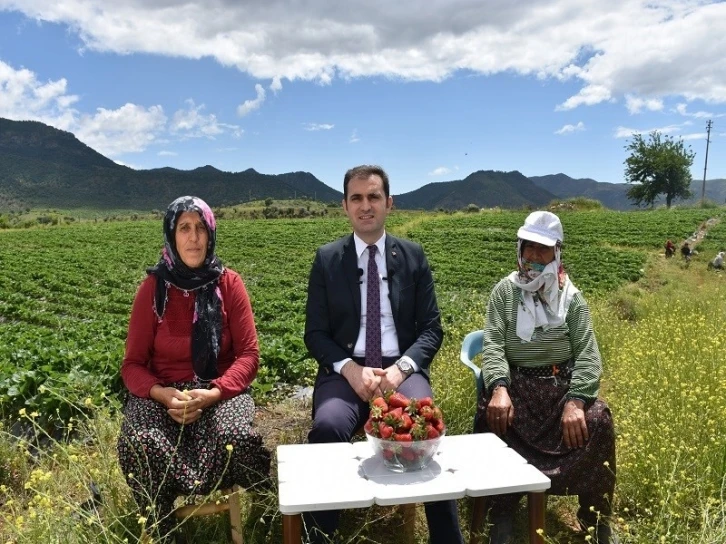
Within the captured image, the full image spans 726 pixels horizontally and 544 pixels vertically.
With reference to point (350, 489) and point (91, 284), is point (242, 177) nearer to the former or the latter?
point (91, 284)

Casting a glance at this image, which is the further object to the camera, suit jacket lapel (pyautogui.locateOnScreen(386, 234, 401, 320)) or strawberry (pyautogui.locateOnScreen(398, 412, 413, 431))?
suit jacket lapel (pyautogui.locateOnScreen(386, 234, 401, 320))

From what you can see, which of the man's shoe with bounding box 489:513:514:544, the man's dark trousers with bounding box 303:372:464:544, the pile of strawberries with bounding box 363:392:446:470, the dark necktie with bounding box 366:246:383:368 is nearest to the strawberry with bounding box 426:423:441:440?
the pile of strawberries with bounding box 363:392:446:470

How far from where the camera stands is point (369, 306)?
345 cm

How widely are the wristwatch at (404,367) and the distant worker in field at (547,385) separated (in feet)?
1.43

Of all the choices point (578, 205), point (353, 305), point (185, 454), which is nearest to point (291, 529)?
point (185, 454)

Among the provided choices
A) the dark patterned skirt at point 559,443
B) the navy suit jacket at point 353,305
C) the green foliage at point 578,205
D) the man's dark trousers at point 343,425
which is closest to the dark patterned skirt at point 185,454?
the man's dark trousers at point 343,425

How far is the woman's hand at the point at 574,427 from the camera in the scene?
2945 millimetres

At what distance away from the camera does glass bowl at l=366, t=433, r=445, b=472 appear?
2.22m

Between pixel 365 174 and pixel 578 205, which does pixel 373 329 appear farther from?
pixel 578 205

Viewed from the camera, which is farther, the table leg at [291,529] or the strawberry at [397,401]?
the strawberry at [397,401]

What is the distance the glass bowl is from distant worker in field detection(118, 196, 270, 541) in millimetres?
845

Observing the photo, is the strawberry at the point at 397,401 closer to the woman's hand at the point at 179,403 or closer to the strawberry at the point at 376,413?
the strawberry at the point at 376,413

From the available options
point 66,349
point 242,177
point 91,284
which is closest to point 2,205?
point 242,177

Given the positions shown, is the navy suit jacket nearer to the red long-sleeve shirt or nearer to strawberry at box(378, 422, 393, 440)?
the red long-sleeve shirt
